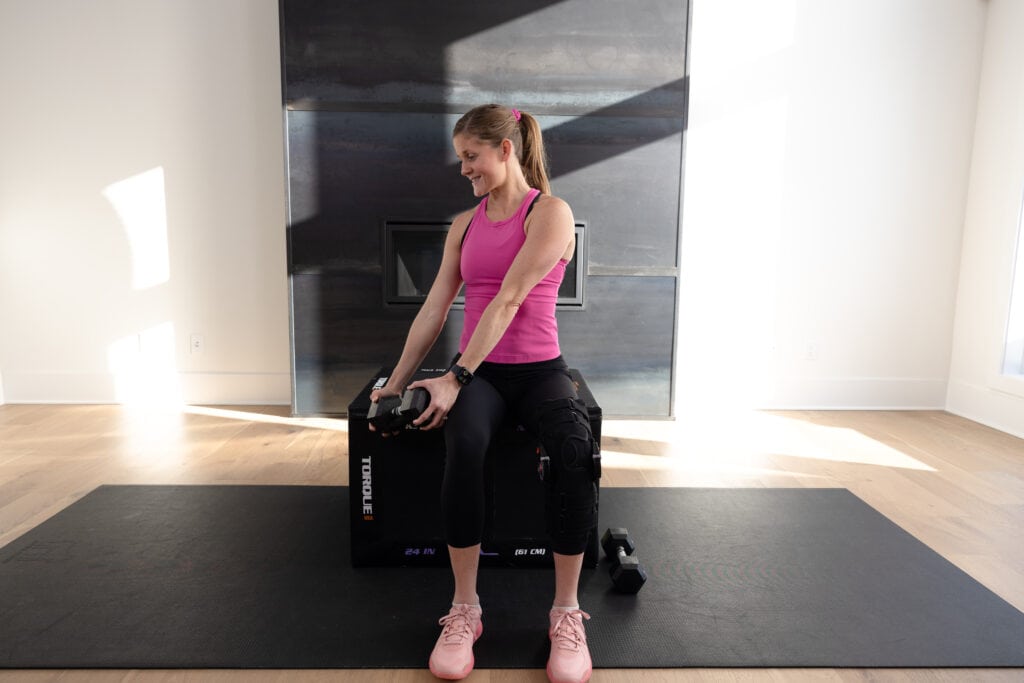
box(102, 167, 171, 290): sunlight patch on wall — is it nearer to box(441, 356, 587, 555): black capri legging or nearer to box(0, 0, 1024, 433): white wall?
box(0, 0, 1024, 433): white wall

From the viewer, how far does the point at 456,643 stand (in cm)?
151

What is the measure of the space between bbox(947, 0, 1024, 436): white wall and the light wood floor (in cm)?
16

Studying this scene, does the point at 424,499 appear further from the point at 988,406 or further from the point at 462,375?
the point at 988,406

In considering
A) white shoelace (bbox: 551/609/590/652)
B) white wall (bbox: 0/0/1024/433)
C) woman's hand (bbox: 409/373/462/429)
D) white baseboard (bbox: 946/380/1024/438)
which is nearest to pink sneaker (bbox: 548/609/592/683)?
white shoelace (bbox: 551/609/590/652)

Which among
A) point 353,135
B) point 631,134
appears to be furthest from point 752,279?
point 353,135

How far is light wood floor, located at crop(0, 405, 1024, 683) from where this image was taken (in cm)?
232

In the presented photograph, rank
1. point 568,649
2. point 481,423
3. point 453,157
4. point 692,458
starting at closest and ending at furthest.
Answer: point 568,649 < point 481,423 < point 692,458 < point 453,157

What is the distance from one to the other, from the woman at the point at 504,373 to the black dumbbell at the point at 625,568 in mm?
178

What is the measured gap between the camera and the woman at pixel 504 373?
5.06 feet

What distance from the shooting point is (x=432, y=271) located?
3.54 m

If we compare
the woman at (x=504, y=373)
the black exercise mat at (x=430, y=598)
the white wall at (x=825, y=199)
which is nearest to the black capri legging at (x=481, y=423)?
the woman at (x=504, y=373)

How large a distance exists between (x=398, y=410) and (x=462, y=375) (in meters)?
0.16

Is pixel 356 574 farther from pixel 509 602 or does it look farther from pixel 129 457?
pixel 129 457

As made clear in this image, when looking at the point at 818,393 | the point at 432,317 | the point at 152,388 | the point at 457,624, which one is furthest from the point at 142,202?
the point at 818,393
